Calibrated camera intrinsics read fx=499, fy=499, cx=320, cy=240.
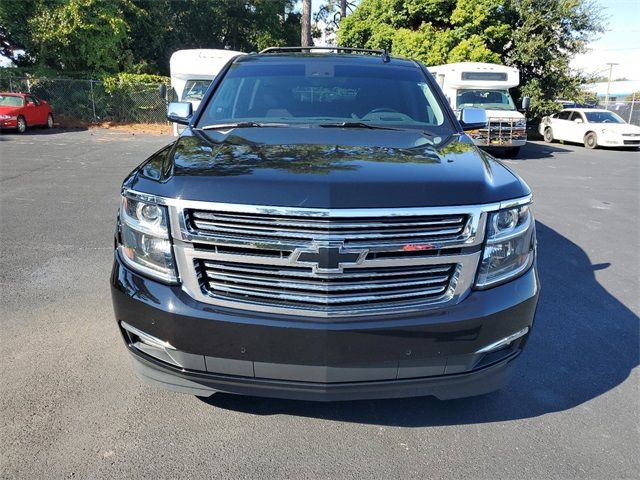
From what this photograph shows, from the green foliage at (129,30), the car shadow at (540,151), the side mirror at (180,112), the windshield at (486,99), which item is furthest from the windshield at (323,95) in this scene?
the green foliage at (129,30)

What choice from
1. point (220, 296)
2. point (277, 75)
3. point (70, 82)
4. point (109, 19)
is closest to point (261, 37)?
point (109, 19)

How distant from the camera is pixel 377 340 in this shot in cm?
212

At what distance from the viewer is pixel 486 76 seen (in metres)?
15.4

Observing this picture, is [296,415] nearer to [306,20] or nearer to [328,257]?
[328,257]

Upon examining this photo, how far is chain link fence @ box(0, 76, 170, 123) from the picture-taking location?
79.3 feet

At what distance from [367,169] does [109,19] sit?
87.6 feet

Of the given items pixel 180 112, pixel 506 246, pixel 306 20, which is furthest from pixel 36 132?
pixel 506 246

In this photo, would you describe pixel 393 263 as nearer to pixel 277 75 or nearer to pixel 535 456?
pixel 535 456

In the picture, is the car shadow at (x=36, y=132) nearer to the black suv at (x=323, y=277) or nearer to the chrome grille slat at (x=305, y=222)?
the black suv at (x=323, y=277)

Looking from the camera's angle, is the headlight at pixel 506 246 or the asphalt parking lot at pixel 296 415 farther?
the asphalt parking lot at pixel 296 415

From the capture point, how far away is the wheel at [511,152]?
16172mm

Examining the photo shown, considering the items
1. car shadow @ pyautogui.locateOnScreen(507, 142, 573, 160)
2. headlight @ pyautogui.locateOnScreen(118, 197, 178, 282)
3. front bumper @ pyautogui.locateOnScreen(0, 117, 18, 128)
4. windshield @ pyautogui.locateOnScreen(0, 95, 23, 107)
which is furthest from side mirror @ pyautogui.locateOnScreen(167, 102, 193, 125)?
windshield @ pyautogui.locateOnScreen(0, 95, 23, 107)

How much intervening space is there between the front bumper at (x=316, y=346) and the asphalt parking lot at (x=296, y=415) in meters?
0.37

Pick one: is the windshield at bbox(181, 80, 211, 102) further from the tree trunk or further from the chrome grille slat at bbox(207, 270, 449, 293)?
the chrome grille slat at bbox(207, 270, 449, 293)
